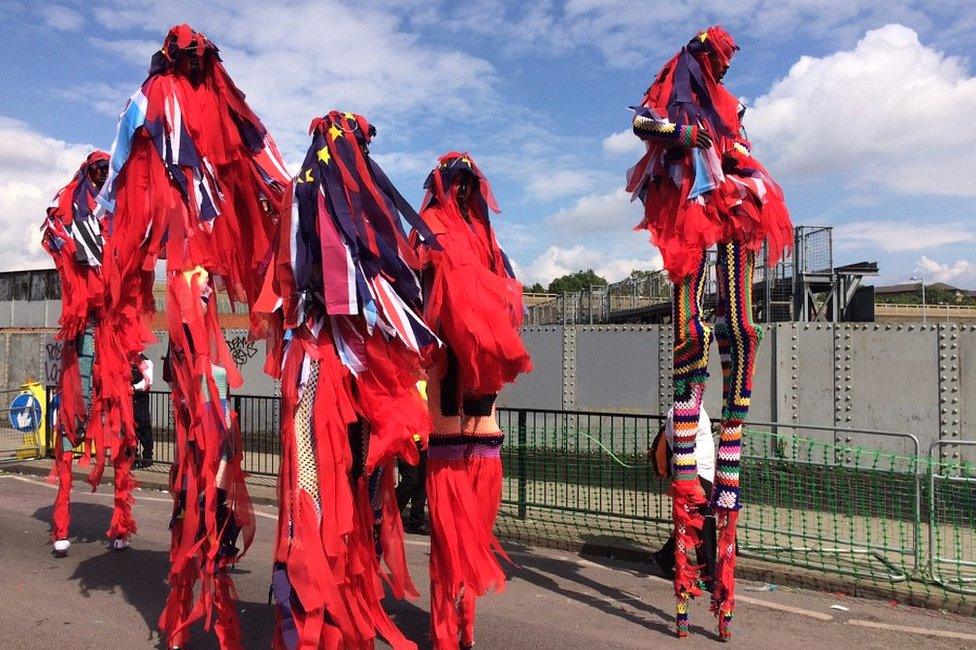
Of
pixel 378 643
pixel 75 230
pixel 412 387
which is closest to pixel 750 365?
pixel 412 387

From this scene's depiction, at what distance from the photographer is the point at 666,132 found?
170 inches

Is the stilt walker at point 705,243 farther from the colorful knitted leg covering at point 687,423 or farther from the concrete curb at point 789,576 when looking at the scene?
the concrete curb at point 789,576

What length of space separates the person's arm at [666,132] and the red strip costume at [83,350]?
12.7 feet

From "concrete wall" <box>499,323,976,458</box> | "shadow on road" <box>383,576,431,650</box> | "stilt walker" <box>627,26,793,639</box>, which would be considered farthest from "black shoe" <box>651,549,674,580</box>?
"concrete wall" <box>499,323,976,458</box>

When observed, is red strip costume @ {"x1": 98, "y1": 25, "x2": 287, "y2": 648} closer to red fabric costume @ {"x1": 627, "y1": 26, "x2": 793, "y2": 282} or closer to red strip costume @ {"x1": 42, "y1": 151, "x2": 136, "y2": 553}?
red strip costume @ {"x1": 42, "y1": 151, "x2": 136, "y2": 553}

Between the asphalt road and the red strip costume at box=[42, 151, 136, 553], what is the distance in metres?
0.51

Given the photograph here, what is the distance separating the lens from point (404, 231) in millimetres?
3400

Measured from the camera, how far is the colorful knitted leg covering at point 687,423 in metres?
4.37

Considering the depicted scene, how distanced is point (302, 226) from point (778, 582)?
4.31 metres

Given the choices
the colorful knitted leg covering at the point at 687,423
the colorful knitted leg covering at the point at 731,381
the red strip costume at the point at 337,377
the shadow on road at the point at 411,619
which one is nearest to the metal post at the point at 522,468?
the shadow on road at the point at 411,619

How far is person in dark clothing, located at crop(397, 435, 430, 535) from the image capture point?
6.93 meters

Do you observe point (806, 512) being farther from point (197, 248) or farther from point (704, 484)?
point (197, 248)

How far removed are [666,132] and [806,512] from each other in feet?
11.7

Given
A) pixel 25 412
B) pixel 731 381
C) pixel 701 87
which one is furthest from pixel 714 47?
pixel 25 412
